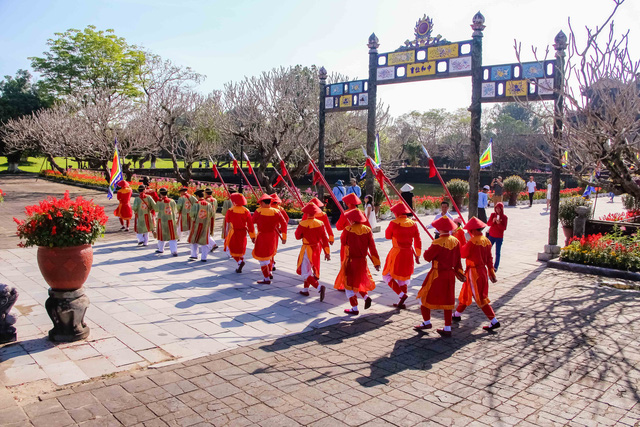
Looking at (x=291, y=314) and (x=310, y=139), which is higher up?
(x=310, y=139)

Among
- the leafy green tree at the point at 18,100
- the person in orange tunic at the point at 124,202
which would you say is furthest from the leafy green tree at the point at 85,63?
the person in orange tunic at the point at 124,202

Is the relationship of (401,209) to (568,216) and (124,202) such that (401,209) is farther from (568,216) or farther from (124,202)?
(124,202)

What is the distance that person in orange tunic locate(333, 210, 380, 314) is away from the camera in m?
7.51

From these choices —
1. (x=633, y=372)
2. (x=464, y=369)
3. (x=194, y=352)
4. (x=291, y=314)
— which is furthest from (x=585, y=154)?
(x=194, y=352)

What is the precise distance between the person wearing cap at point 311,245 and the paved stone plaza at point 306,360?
41 centimetres

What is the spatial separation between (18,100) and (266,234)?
1687 inches

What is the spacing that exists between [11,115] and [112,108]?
18.4m

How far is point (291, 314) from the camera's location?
24.6 ft

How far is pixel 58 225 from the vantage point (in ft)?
19.6

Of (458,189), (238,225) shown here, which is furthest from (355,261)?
(458,189)

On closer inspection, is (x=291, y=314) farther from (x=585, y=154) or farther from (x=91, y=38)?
(x=91, y=38)

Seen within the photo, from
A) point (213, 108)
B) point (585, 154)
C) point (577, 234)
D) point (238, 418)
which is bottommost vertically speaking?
point (238, 418)

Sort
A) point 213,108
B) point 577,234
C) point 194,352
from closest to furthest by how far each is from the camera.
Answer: point 194,352
point 577,234
point 213,108

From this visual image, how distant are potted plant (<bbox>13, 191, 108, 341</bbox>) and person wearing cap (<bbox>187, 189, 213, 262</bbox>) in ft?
16.1
